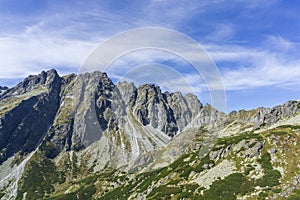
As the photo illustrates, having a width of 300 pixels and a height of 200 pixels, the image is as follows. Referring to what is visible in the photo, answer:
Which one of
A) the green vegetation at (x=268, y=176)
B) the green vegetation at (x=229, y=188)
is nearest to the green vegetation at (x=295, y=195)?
the green vegetation at (x=268, y=176)

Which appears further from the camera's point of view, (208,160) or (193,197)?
(208,160)

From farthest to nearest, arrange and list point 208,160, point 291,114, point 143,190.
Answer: point 291,114
point 143,190
point 208,160

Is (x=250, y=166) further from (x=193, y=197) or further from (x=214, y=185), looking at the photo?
(x=193, y=197)

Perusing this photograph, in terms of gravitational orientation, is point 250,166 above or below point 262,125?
below

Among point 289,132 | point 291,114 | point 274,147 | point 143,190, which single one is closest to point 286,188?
point 274,147

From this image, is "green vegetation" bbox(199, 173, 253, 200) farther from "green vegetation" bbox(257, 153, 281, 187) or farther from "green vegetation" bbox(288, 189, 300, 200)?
"green vegetation" bbox(288, 189, 300, 200)

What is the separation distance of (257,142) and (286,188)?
30638 mm

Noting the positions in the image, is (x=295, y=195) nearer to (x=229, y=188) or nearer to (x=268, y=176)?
(x=268, y=176)

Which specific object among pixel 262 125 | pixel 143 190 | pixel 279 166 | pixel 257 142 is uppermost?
pixel 262 125

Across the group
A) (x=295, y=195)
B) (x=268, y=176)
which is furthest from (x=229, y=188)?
(x=295, y=195)

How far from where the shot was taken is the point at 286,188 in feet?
269

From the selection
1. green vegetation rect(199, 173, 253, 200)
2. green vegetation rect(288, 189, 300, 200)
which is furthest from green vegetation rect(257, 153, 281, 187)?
→ green vegetation rect(288, 189, 300, 200)

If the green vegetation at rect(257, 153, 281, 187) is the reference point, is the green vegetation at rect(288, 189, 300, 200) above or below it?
below

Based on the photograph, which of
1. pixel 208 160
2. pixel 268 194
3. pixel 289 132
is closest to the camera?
pixel 268 194
